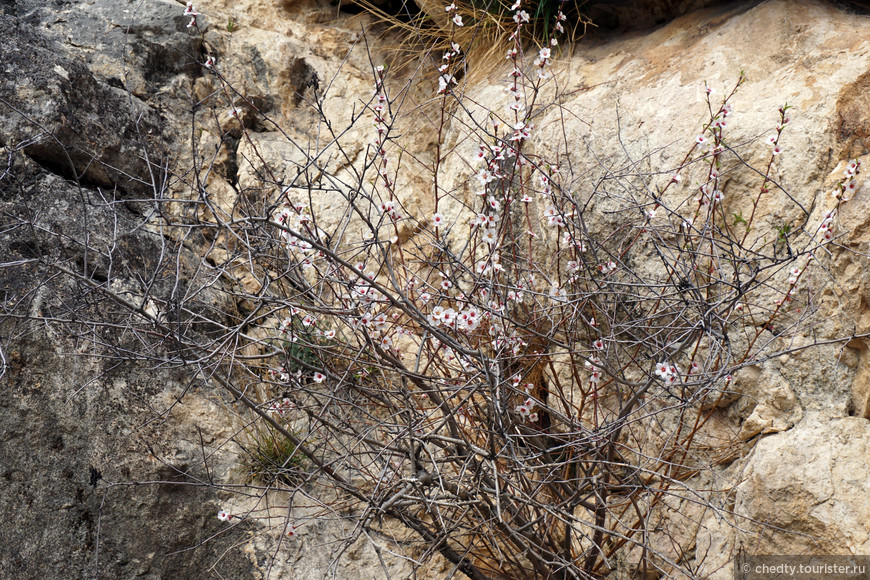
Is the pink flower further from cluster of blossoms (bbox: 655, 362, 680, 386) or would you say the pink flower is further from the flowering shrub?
cluster of blossoms (bbox: 655, 362, 680, 386)

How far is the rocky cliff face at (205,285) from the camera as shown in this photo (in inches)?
97.9

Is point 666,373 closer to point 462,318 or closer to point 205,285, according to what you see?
point 462,318

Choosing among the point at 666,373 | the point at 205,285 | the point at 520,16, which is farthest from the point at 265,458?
the point at 520,16

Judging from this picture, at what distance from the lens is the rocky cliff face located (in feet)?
8.16

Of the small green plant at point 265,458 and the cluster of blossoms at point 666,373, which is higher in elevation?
Answer: the cluster of blossoms at point 666,373

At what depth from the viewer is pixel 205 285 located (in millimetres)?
2080

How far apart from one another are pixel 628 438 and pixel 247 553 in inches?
64.3

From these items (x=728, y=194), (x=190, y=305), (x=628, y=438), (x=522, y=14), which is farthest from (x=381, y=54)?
(x=628, y=438)

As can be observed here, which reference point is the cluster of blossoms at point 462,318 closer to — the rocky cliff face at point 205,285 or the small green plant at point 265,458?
the rocky cliff face at point 205,285

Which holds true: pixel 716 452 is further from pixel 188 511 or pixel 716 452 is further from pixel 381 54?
pixel 381 54

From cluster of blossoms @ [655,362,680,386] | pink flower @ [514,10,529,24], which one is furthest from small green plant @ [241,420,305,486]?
pink flower @ [514,10,529,24]

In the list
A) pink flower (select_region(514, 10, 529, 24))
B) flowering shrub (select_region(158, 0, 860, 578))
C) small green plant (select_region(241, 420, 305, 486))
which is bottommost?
small green plant (select_region(241, 420, 305, 486))

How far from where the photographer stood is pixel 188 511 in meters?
2.86

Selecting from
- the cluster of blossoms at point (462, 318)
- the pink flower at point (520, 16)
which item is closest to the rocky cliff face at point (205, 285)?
the pink flower at point (520, 16)
